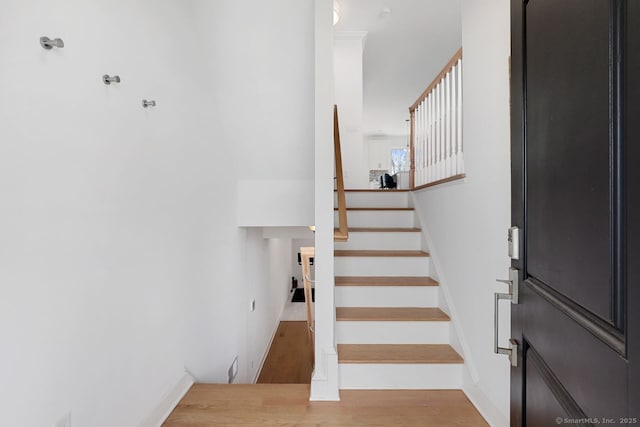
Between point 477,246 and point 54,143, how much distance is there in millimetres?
Result: 1964

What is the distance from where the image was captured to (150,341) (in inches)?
65.2

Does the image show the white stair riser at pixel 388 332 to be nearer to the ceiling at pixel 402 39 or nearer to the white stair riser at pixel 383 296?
the white stair riser at pixel 383 296

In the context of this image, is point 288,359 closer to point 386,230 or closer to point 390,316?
point 386,230

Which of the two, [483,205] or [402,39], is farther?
[402,39]

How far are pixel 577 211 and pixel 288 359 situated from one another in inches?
189

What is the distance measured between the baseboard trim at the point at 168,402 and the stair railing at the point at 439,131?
7.12 ft

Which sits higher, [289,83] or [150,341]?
[289,83]

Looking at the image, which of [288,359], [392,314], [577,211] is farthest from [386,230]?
[288,359]

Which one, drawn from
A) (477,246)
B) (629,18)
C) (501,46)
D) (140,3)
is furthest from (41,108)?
(477,246)

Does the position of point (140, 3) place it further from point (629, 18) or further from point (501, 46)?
point (629, 18)

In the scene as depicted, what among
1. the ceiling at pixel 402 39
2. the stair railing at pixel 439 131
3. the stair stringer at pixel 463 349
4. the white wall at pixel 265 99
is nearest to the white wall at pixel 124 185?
the white wall at pixel 265 99

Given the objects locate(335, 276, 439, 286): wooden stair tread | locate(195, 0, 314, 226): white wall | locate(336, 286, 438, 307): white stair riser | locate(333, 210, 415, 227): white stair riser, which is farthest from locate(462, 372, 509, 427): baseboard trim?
locate(195, 0, 314, 226): white wall

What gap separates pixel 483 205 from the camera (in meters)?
1.65

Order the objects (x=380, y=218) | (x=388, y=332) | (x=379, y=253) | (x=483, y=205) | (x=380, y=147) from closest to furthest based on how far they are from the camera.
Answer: (x=483, y=205) < (x=388, y=332) < (x=379, y=253) < (x=380, y=218) < (x=380, y=147)
